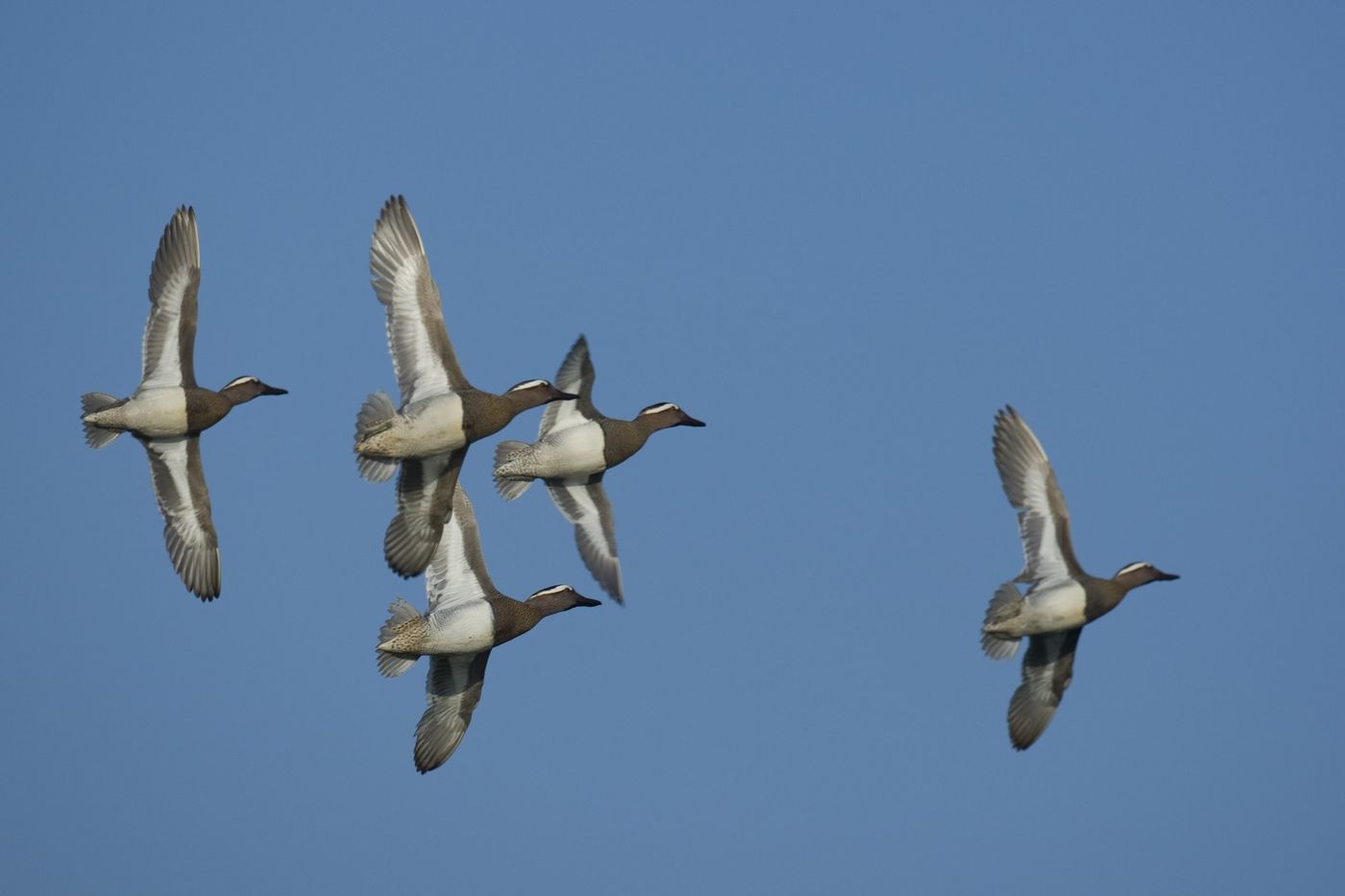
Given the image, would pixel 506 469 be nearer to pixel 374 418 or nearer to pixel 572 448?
pixel 572 448

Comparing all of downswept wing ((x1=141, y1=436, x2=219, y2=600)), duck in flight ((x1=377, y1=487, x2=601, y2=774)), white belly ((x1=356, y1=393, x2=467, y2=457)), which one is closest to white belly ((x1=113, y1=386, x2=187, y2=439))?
downswept wing ((x1=141, y1=436, x2=219, y2=600))

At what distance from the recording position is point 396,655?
2738cm

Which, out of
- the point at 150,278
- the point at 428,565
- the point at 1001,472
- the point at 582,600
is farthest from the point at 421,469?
the point at 1001,472

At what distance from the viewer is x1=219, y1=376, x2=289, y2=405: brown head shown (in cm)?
2993

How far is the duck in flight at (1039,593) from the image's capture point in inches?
1127

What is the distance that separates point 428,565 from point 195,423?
4.15 m

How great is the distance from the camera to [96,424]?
94.5ft

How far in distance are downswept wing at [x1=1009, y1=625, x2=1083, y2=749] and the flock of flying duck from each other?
2 centimetres

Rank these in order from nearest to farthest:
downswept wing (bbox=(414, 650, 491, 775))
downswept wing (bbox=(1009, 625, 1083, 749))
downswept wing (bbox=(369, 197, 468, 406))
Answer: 1. downswept wing (bbox=(369, 197, 468, 406))
2. downswept wing (bbox=(414, 650, 491, 775))
3. downswept wing (bbox=(1009, 625, 1083, 749))

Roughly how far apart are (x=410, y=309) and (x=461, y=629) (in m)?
4.21

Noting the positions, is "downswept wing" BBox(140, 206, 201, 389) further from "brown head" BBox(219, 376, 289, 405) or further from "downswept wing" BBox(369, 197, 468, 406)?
"downswept wing" BBox(369, 197, 468, 406)

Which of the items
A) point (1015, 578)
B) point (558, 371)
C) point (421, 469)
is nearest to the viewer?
point (421, 469)

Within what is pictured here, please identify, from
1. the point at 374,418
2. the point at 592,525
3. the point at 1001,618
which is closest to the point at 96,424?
the point at 374,418

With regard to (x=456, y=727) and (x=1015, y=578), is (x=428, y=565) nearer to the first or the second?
(x=456, y=727)
